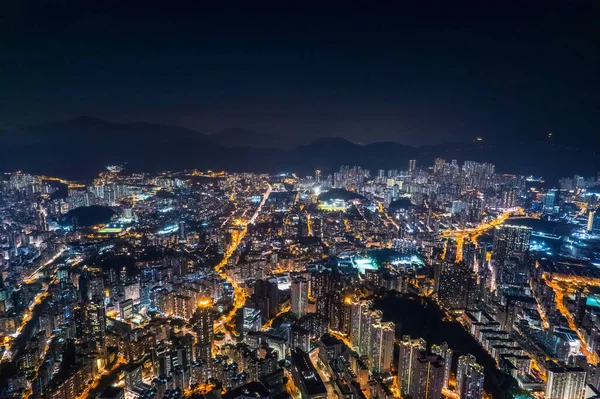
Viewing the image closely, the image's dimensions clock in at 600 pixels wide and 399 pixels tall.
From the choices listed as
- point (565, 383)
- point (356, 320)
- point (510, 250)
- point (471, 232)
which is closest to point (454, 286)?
point (356, 320)

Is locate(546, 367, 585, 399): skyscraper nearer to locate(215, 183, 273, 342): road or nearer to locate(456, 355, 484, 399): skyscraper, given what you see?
locate(456, 355, 484, 399): skyscraper

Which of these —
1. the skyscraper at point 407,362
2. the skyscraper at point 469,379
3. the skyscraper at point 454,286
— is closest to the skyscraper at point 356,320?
the skyscraper at point 407,362

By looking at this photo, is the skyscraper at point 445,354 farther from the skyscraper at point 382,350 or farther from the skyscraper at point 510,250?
the skyscraper at point 510,250

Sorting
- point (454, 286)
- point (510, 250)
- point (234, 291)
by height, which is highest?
point (510, 250)

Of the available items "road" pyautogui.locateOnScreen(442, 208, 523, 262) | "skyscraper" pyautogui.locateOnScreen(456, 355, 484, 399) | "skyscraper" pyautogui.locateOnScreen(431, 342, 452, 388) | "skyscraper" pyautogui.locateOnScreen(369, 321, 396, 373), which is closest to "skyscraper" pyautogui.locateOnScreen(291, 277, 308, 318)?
"skyscraper" pyautogui.locateOnScreen(369, 321, 396, 373)

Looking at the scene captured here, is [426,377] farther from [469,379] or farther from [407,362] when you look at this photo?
[469,379]

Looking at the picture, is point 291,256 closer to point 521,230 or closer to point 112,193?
point 521,230
